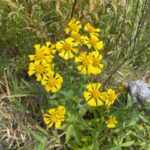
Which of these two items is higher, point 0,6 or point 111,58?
point 0,6

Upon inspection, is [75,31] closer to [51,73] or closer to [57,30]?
[51,73]

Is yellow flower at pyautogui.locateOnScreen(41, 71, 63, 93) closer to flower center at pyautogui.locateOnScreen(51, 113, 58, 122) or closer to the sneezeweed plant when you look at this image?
the sneezeweed plant

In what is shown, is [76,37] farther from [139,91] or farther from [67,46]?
A: [139,91]

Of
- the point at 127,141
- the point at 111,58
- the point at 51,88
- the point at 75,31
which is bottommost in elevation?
the point at 127,141

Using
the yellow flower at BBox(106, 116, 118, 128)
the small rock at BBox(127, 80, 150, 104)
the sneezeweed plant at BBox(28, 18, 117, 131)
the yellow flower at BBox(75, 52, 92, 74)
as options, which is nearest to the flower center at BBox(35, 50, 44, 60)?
the sneezeweed plant at BBox(28, 18, 117, 131)

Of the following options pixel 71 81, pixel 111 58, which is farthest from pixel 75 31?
pixel 111 58

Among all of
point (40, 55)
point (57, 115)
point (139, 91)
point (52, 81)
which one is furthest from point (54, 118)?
point (139, 91)
